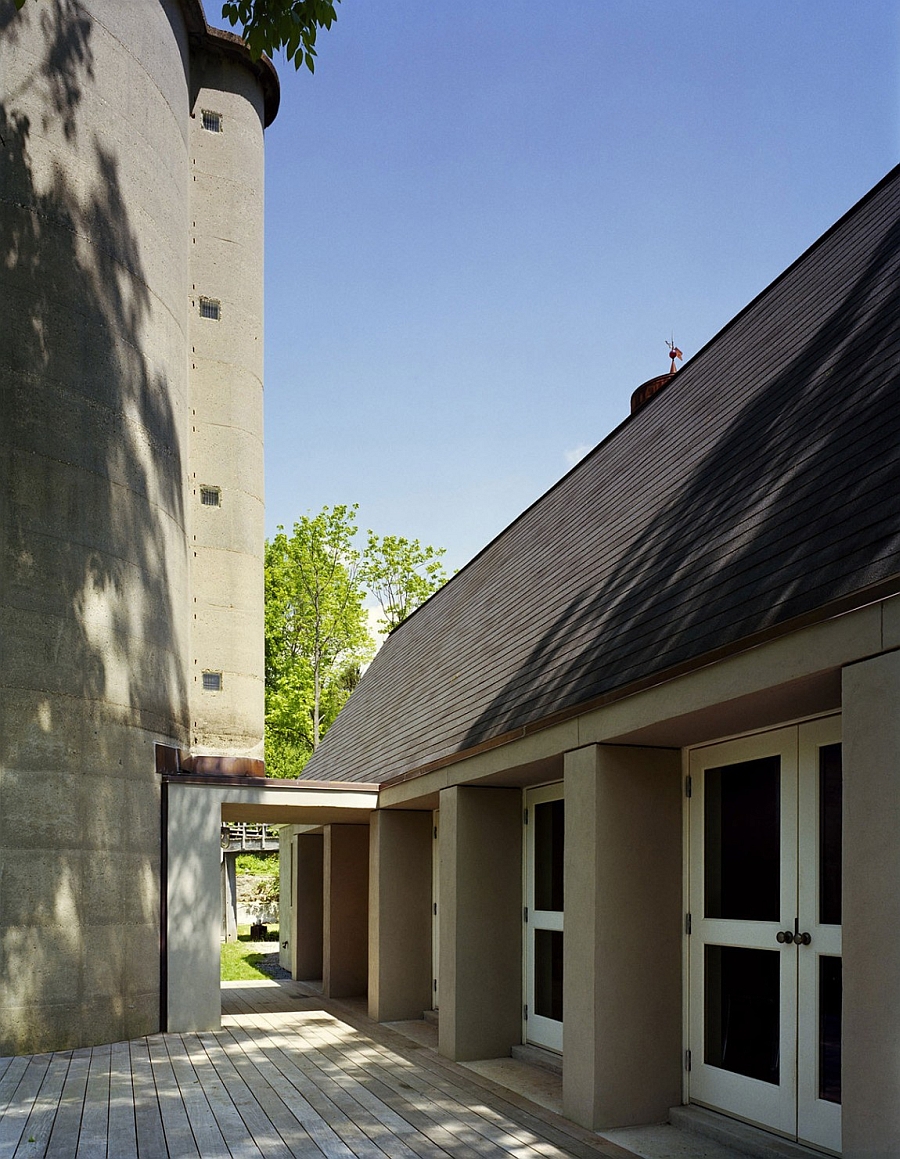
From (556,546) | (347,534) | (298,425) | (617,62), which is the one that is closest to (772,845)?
(556,546)

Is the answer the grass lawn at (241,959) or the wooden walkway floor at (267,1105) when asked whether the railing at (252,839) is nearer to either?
the grass lawn at (241,959)

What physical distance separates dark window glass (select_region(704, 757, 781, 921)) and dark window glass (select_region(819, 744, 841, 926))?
435 mm

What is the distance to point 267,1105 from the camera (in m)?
7.62

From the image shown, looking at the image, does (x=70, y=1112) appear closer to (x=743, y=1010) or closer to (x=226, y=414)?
(x=743, y=1010)

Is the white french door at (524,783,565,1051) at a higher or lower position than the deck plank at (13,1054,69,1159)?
higher

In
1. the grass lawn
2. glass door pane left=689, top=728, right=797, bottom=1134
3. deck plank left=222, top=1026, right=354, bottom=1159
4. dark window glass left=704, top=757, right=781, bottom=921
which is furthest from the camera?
the grass lawn

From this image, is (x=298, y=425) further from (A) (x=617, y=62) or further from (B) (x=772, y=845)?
(B) (x=772, y=845)

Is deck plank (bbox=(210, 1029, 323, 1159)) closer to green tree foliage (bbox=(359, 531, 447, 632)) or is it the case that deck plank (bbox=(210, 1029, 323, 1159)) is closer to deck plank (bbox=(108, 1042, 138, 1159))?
deck plank (bbox=(108, 1042, 138, 1159))

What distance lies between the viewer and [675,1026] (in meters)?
7.13

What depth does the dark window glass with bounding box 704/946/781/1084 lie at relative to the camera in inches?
245

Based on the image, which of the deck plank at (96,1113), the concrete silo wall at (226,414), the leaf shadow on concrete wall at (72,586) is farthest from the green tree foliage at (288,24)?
the concrete silo wall at (226,414)

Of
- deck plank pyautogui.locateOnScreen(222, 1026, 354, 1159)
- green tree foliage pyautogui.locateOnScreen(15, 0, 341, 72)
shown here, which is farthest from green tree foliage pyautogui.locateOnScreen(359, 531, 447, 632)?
green tree foliage pyautogui.locateOnScreen(15, 0, 341, 72)

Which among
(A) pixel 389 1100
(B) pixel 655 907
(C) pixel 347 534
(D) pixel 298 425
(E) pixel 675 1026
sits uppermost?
(D) pixel 298 425

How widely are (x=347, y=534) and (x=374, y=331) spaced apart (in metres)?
14.2
